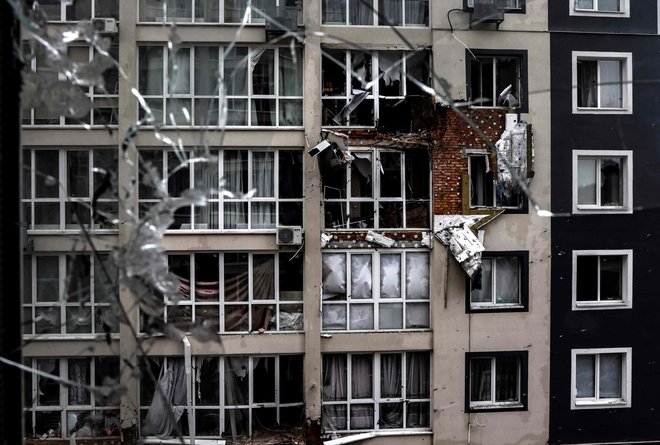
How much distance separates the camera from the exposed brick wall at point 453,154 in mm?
13398

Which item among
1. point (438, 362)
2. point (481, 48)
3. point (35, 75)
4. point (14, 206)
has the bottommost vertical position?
point (438, 362)

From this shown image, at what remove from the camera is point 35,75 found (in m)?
3.66

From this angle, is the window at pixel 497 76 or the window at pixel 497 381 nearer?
the window at pixel 497 76

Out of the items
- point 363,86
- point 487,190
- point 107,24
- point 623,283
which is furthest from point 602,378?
point 107,24

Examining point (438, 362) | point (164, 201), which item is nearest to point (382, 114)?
point (438, 362)

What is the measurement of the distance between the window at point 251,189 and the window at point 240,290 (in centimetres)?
65

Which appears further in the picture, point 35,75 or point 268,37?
point 268,37

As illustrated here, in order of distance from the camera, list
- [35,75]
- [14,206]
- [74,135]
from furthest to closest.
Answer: [74,135]
[35,75]
[14,206]

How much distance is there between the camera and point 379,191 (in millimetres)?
13594

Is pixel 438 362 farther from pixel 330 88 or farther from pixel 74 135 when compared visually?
pixel 74 135

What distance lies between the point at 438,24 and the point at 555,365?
7.32 metres

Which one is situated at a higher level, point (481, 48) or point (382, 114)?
point (481, 48)

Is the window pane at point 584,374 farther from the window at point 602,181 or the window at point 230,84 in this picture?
the window at point 230,84

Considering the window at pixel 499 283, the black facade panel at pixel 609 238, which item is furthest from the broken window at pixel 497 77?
the window at pixel 499 283
